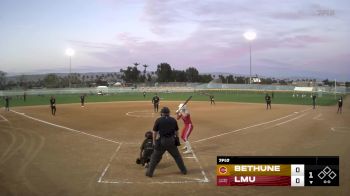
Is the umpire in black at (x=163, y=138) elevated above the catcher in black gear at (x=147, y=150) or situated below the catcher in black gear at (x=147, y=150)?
above

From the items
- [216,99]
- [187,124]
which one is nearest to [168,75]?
[216,99]

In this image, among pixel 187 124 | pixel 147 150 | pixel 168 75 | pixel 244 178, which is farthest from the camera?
pixel 168 75

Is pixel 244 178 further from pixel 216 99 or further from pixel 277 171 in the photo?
pixel 216 99

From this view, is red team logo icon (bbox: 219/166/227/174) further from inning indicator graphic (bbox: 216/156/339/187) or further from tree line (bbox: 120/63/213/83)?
tree line (bbox: 120/63/213/83)

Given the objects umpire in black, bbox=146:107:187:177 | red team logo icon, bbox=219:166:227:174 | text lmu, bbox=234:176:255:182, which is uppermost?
umpire in black, bbox=146:107:187:177

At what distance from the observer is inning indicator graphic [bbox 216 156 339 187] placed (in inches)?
354

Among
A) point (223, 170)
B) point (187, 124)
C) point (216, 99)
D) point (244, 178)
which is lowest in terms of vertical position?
point (216, 99)

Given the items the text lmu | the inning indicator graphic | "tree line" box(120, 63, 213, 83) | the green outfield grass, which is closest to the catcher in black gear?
the inning indicator graphic

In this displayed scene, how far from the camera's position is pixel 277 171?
30.4ft

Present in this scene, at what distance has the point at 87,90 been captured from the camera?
7700 cm

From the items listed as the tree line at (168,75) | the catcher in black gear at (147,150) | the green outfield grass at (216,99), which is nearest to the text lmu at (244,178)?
the catcher in black gear at (147,150)

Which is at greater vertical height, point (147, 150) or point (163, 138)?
point (163, 138)

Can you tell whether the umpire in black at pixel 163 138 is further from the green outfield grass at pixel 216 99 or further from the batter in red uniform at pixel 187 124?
the green outfield grass at pixel 216 99

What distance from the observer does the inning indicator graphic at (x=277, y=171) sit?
9000mm
